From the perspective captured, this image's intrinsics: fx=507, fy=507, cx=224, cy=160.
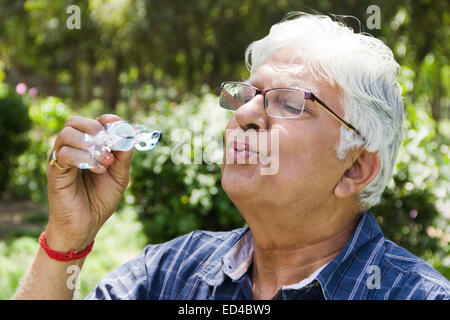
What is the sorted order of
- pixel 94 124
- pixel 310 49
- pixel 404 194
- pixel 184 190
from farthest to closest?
1. pixel 184 190
2. pixel 404 194
3. pixel 310 49
4. pixel 94 124

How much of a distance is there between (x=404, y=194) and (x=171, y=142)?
221 centimetres

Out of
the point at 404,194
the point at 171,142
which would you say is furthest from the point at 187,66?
the point at 404,194

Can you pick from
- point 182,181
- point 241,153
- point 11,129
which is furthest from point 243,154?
point 11,129

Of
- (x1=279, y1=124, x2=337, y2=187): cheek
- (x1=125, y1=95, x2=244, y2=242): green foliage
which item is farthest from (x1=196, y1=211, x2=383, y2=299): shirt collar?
(x1=125, y1=95, x2=244, y2=242): green foliage

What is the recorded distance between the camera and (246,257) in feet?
5.99

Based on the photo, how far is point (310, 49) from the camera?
169 cm

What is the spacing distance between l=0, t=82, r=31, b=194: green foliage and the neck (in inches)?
243

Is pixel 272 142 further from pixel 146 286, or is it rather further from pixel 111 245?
pixel 111 245

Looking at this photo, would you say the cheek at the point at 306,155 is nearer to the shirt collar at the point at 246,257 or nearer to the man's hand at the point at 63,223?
the shirt collar at the point at 246,257

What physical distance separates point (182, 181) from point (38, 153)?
3.77 meters

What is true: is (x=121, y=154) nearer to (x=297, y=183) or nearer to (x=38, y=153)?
(x=297, y=183)

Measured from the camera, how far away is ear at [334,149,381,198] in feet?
5.53

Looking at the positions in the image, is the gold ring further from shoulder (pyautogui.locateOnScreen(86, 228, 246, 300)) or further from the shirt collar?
the shirt collar

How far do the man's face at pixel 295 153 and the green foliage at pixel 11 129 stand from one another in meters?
6.17
